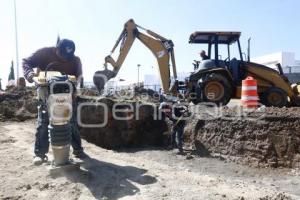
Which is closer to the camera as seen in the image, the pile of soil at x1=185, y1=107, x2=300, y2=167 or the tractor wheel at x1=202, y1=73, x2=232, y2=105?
the pile of soil at x1=185, y1=107, x2=300, y2=167

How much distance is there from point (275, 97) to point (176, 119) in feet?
15.1

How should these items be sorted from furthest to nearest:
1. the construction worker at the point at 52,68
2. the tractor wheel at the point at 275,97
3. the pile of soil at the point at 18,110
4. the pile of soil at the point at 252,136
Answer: the tractor wheel at the point at 275,97
the pile of soil at the point at 18,110
the pile of soil at the point at 252,136
the construction worker at the point at 52,68

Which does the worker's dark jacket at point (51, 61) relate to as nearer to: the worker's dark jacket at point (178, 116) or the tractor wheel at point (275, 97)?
the worker's dark jacket at point (178, 116)

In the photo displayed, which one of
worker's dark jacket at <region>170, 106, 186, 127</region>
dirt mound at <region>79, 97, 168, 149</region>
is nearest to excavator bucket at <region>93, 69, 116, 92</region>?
dirt mound at <region>79, 97, 168, 149</region>

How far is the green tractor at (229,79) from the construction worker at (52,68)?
7.47m

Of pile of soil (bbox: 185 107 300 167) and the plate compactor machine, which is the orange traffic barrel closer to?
pile of soil (bbox: 185 107 300 167)

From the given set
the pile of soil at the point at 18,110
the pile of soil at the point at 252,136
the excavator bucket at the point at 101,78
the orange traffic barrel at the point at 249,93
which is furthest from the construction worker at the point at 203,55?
the pile of soil at the point at 18,110

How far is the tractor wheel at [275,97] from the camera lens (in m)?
13.3

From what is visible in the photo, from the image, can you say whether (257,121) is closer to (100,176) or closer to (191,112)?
(191,112)

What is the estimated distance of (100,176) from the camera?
529 cm

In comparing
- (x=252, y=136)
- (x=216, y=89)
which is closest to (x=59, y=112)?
(x=252, y=136)

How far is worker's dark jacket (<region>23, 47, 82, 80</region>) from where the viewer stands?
6.14 meters

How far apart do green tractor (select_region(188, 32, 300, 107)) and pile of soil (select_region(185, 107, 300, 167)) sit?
2.70 metres

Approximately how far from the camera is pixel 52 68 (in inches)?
248
